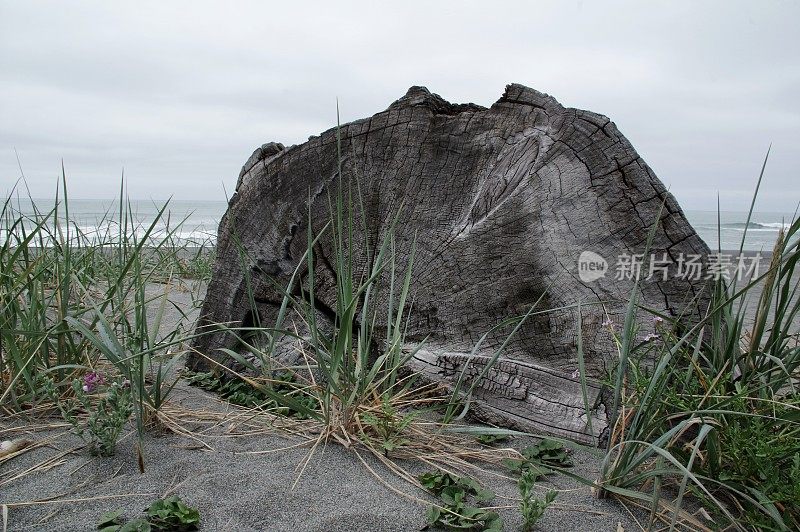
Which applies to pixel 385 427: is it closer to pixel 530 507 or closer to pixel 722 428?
pixel 530 507

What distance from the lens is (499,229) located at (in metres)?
2.62

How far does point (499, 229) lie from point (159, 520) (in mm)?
1600

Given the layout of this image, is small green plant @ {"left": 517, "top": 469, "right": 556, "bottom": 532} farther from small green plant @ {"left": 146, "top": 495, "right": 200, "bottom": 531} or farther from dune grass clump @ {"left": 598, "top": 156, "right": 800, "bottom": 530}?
small green plant @ {"left": 146, "top": 495, "right": 200, "bottom": 531}

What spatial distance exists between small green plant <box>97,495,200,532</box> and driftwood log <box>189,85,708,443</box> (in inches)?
38.7

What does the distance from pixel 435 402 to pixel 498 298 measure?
1.58ft

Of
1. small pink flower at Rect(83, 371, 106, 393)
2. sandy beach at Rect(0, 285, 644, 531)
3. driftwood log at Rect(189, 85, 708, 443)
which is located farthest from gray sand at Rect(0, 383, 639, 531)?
driftwood log at Rect(189, 85, 708, 443)

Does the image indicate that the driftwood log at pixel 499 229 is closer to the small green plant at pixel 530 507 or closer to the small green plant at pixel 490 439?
the small green plant at pixel 490 439

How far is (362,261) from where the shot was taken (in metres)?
2.92

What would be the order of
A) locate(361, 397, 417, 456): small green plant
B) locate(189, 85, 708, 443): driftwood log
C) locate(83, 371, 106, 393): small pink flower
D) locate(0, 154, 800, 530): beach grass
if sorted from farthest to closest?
locate(189, 85, 708, 443): driftwood log → locate(83, 371, 106, 393): small pink flower → locate(361, 397, 417, 456): small green plant → locate(0, 154, 800, 530): beach grass

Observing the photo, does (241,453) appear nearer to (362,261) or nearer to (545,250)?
(362,261)

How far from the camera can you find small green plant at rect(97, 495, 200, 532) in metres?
1.58

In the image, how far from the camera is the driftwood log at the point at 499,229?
2.42 meters

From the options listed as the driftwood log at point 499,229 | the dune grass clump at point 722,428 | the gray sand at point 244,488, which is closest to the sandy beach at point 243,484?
the gray sand at point 244,488

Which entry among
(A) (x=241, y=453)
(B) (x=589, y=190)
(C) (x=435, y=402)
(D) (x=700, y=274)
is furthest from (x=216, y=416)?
(D) (x=700, y=274)
